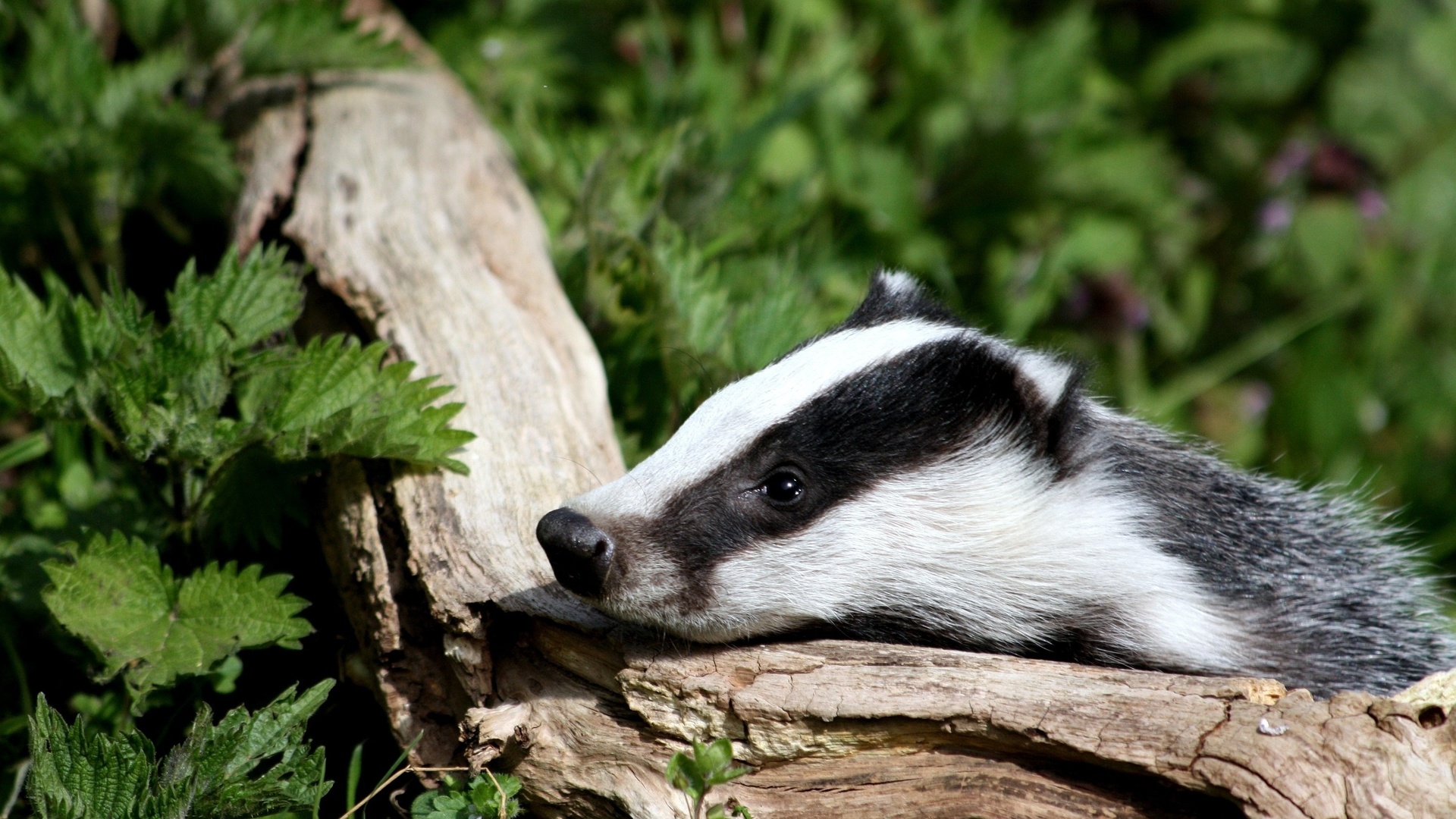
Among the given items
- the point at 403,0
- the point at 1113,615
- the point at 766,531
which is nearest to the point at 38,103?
the point at 403,0

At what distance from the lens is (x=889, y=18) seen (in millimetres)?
6969

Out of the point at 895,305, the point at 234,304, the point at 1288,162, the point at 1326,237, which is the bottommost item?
the point at 234,304

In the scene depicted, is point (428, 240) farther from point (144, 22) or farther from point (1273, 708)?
point (1273, 708)

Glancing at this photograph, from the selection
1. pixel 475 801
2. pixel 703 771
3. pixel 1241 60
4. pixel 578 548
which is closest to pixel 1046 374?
pixel 578 548

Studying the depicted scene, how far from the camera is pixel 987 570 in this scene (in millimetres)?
3330

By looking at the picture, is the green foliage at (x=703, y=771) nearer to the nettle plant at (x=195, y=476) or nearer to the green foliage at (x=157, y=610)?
the nettle plant at (x=195, y=476)

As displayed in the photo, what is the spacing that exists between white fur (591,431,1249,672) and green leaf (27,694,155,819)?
54.1 inches

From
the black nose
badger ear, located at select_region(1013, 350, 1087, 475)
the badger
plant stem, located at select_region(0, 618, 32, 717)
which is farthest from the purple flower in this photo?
plant stem, located at select_region(0, 618, 32, 717)

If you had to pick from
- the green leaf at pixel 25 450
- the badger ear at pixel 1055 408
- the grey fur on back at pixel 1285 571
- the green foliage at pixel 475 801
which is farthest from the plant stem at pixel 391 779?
the green leaf at pixel 25 450

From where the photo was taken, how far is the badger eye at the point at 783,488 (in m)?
3.30

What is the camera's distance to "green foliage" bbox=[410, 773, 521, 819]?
290 centimetres

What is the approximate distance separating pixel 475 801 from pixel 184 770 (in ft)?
2.14

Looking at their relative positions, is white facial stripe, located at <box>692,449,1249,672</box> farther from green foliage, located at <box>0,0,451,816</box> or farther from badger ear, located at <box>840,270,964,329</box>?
green foliage, located at <box>0,0,451,816</box>

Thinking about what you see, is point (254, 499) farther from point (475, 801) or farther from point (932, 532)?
point (932, 532)
